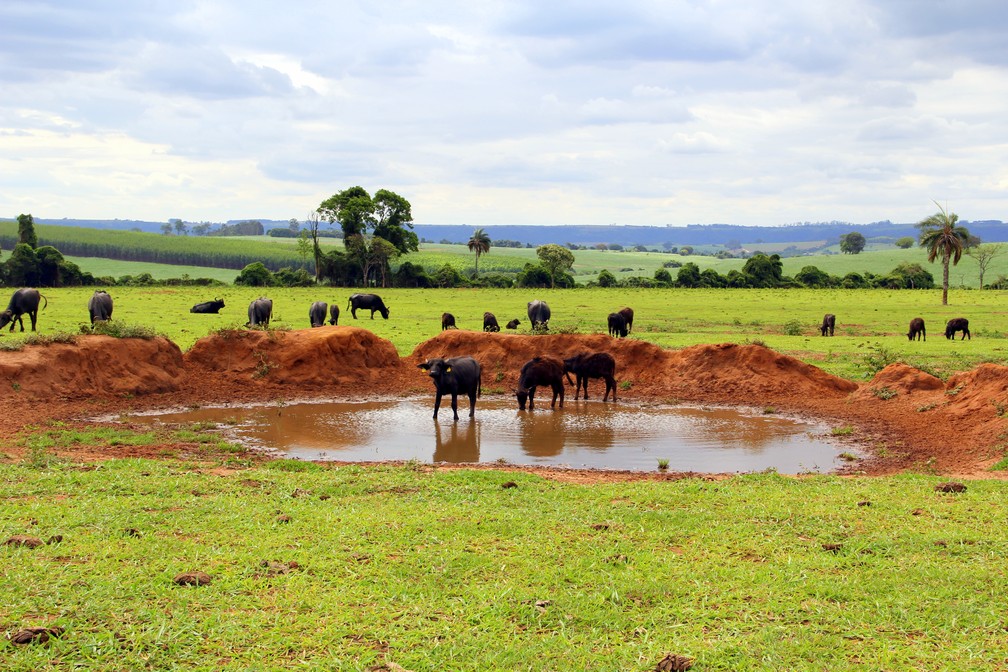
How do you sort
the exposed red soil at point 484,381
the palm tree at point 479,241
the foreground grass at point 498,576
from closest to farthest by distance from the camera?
1. the foreground grass at point 498,576
2. the exposed red soil at point 484,381
3. the palm tree at point 479,241

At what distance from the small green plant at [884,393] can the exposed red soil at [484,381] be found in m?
0.02

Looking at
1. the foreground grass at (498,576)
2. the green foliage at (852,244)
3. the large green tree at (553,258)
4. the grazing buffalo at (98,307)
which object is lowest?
the foreground grass at (498,576)

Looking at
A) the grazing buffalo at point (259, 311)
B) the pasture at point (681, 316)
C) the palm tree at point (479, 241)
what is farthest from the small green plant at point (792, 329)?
the palm tree at point (479, 241)

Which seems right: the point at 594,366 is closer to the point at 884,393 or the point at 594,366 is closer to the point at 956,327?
the point at 884,393

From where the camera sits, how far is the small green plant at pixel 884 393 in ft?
67.8

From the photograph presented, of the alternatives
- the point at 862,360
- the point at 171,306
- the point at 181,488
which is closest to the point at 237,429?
the point at 181,488

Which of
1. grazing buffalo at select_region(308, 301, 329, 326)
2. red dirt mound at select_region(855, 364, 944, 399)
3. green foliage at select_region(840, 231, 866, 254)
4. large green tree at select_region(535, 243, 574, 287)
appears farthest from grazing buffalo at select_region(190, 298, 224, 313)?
green foliage at select_region(840, 231, 866, 254)

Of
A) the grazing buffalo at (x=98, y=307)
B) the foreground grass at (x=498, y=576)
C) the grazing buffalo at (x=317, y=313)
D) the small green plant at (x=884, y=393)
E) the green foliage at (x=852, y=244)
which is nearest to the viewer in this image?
the foreground grass at (x=498, y=576)

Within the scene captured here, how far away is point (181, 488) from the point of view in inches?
424

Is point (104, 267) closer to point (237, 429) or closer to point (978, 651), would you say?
point (237, 429)

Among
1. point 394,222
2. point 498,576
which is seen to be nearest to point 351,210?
point 394,222

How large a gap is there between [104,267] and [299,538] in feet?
371

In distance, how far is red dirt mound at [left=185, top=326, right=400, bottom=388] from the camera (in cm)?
2430

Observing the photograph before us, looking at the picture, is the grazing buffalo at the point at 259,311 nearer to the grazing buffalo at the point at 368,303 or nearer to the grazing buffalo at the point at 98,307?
the grazing buffalo at the point at 98,307
